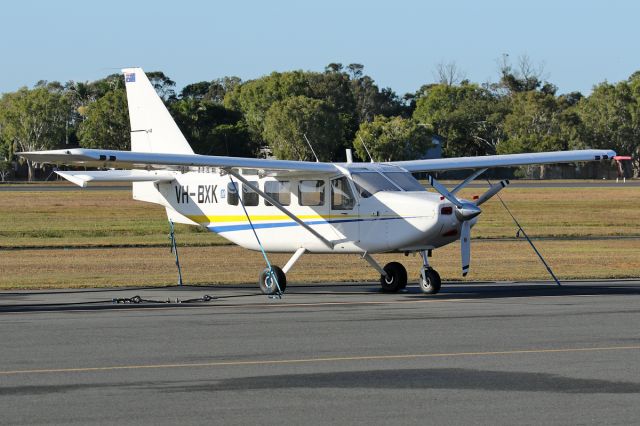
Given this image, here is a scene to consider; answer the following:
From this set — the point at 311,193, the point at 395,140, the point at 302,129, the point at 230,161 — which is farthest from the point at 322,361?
the point at 302,129

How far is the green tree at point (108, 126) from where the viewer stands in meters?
132

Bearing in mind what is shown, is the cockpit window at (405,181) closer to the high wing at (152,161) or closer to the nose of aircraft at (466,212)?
the high wing at (152,161)

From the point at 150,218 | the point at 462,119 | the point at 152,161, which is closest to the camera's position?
the point at 152,161

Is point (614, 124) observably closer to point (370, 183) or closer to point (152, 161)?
point (370, 183)

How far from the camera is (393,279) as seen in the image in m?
22.2

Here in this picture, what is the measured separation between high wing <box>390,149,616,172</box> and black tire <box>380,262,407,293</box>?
233cm

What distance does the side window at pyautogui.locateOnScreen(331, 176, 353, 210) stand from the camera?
21781 millimetres

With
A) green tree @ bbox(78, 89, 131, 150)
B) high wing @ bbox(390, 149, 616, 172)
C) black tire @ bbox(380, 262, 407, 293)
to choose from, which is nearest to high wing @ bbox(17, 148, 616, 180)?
high wing @ bbox(390, 149, 616, 172)

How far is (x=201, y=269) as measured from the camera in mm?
28188

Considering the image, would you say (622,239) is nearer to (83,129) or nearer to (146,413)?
(146,413)

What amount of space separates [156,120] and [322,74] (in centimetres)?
15365

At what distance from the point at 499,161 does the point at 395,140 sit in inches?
3890

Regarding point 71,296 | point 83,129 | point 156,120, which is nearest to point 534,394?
point 71,296

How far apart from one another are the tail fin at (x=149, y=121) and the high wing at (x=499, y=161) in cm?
482
